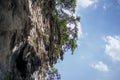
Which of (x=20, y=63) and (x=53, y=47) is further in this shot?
(x=53, y=47)

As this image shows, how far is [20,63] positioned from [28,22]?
137 inches

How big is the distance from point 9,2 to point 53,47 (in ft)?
26.6

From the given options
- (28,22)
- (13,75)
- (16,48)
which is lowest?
(13,75)

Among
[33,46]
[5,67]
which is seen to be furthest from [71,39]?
[5,67]

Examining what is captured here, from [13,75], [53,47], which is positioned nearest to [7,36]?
[13,75]

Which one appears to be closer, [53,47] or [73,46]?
[53,47]

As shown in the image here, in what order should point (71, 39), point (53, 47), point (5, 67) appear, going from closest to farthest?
point (5, 67) < point (53, 47) < point (71, 39)

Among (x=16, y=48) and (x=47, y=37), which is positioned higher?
(x=47, y=37)

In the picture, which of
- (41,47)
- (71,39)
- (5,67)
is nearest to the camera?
(5,67)

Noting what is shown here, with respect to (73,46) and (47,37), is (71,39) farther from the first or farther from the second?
(47,37)

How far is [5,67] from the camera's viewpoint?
2875cm

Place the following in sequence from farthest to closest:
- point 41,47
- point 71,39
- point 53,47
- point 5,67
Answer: point 71,39, point 53,47, point 41,47, point 5,67

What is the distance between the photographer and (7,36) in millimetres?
30172

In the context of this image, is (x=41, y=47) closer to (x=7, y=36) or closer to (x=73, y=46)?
(x=7, y=36)
